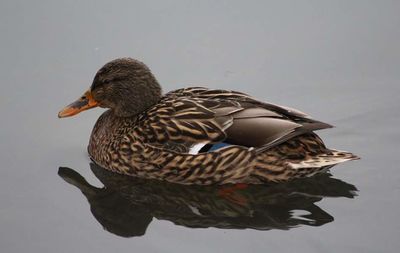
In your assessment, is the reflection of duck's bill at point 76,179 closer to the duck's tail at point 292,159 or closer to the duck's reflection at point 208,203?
the duck's reflection at point 208,203

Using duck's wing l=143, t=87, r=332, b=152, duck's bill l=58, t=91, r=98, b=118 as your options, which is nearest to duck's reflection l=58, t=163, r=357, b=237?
duck's wing l=143, t=87, r=332, b=152

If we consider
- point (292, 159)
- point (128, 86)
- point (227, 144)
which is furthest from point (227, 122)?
point (128, 86)

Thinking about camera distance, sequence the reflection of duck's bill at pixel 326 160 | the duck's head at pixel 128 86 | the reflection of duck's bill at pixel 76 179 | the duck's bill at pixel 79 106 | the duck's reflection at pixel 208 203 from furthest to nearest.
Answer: the duck's bill at pixel 79 106, the duck's head at pixel 128 86, the reflection of duck's bill at pixel 76 179, the reflection of duck's bill at pixel 326 160, the duck's reflection at pixel 208 203

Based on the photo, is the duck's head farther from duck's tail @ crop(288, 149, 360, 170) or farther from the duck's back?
duck's tail @ crop(288, 149, 360, 170)

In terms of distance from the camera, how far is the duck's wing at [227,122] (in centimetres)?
798

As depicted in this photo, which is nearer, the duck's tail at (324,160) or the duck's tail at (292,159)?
the duck's tail at (324,160)

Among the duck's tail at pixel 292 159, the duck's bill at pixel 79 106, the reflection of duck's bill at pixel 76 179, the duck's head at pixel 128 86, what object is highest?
the duck's head at pixel 128 86

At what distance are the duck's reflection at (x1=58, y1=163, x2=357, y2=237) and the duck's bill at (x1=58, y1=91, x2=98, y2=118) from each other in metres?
0.79

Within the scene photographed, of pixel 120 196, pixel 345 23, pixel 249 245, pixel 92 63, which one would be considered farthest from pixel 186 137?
pixel 345 23

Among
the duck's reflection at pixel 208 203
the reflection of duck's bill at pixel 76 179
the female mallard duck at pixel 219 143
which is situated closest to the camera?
the duck's reflection at pixel 208 203

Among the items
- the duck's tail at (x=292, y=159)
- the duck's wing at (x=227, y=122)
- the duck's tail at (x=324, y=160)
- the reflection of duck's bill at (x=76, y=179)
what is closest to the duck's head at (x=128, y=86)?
the duck's wing at (x=227, y=122)

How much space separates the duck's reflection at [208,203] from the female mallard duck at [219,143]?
0.39 feet

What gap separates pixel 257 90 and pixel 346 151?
5.95 ft

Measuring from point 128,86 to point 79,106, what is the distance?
25.2 inches
